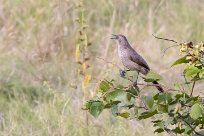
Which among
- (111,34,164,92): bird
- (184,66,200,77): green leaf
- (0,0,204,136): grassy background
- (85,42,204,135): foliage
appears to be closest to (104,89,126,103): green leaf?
(85,42,204,135): foliage

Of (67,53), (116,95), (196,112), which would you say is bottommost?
(196,112)

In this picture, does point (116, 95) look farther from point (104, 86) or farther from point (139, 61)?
point (139, 61)

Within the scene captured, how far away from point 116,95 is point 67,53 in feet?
14.0

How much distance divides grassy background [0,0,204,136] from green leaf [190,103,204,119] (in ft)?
6.11

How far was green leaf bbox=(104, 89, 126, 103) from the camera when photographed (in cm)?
302

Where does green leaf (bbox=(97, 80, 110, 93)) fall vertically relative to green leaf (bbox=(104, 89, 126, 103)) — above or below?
above

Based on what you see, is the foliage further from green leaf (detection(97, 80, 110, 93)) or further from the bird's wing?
the bird's wing

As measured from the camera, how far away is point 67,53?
7266 mm

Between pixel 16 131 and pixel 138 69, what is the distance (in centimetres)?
131

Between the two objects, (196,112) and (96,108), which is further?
(96,108)

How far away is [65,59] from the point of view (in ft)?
23.2

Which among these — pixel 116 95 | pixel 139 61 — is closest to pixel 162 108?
pixel 116 95

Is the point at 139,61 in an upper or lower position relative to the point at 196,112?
upper

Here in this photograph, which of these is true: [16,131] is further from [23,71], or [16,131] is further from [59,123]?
[23,71]
